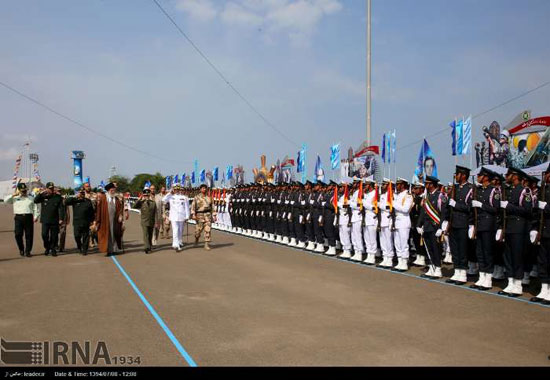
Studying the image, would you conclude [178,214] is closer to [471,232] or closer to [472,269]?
[472,269]

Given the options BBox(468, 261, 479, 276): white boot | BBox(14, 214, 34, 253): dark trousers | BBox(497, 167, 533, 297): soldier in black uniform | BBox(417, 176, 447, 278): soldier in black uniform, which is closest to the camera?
BBox(497, 167, 533, 297): soldier in black uniform

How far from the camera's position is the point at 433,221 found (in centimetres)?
1002

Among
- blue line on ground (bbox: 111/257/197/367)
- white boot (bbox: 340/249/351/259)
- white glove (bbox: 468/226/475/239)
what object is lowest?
white boot (bbox: 340/249/351/259)

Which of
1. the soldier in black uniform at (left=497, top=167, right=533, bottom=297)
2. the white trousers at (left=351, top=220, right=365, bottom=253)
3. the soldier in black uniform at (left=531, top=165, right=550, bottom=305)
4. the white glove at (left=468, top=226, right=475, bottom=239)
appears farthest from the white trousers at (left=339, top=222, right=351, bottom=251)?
the soldier in black uniform at (left=531, top=165, right=550, bottom=305)

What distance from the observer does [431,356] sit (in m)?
4.82

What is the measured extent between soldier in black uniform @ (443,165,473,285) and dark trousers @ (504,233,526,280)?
1027 mm

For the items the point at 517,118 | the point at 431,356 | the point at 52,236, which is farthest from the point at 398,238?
the point at 52,236

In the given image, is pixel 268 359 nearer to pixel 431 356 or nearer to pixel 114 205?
pixel 431 356

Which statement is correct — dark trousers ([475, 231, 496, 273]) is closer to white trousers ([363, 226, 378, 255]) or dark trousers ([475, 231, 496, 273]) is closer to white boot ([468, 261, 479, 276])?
white boot ([468, 261, 479, 276])

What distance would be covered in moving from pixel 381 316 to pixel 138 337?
325cm

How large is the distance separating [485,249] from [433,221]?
1.47 m

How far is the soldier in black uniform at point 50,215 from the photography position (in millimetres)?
13176

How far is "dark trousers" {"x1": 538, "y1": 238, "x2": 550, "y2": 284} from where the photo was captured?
7582 mm

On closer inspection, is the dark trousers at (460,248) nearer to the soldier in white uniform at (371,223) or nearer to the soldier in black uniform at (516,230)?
the soldier in black uniform at (516,230)
